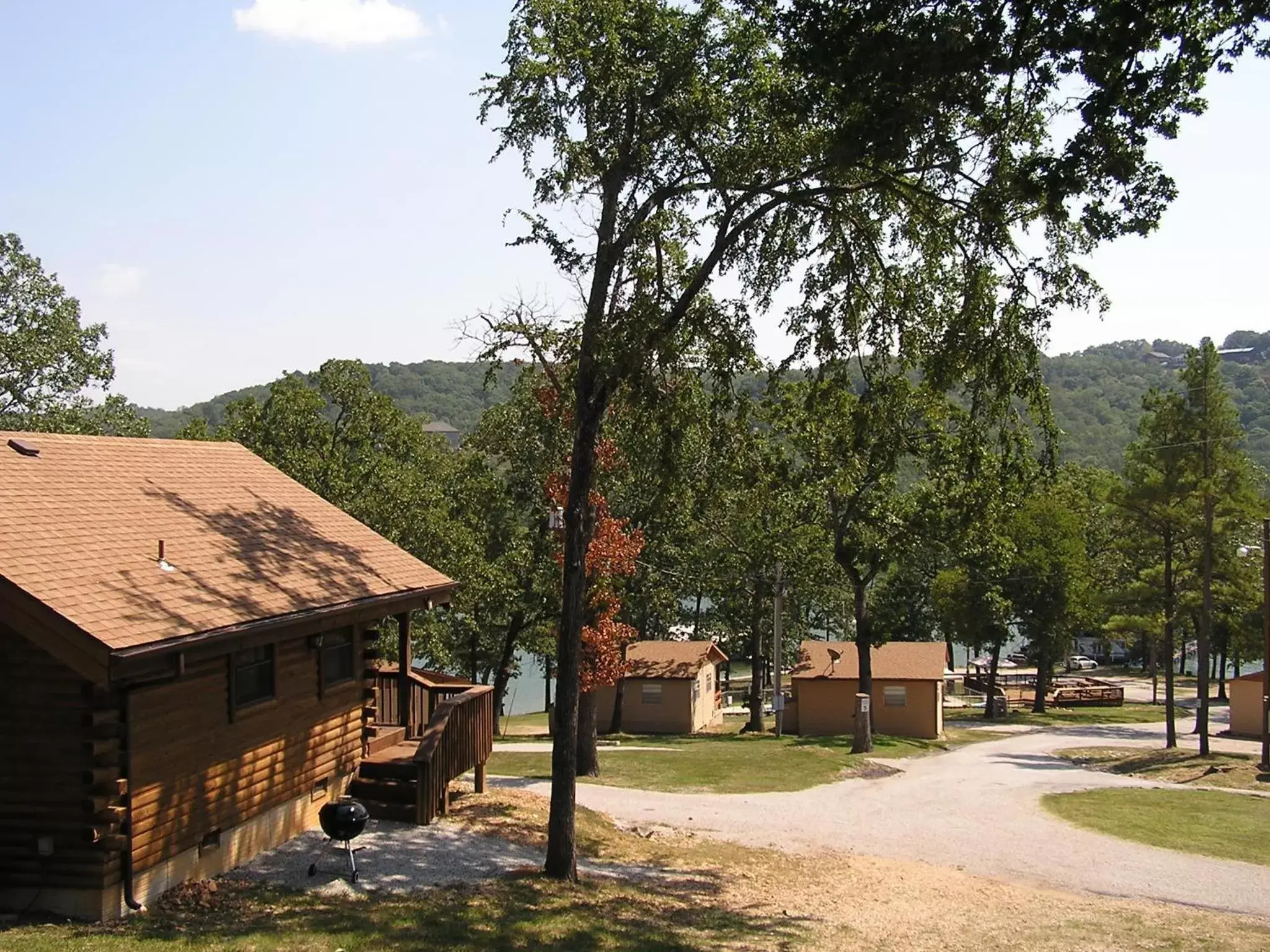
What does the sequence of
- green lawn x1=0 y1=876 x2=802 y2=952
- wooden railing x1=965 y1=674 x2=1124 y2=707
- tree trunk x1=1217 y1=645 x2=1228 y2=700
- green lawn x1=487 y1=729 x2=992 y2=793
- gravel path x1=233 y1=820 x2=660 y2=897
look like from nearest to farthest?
1. green lawn x1=0 y1=876 x2=802 y2=952
2. gravel path x1=233 y1=820 x2=660 y2=897
3. green lawn x1=487 y1=729 x2=992 y2=793
4. wooden railing x1=965 y1=674 x2=1124 y2=707
5. tree trunk x1=1217 y1=645 x2=1228 y2=700

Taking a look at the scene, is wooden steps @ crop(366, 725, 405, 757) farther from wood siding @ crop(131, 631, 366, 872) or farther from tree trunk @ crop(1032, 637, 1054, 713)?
tree trunk @ crop(1032, 637, 1054, 713)

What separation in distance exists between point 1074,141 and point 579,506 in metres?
6.84

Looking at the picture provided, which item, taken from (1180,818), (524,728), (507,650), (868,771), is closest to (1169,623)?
(868,771)

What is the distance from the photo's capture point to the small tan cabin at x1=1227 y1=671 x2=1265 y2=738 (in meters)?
44.9

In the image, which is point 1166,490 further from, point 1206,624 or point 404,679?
point 404,679

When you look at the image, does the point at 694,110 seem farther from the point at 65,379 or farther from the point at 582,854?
the point at 65,379

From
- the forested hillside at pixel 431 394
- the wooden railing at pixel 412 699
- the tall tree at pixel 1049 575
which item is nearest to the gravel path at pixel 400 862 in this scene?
the wooden railing at pixel 412 699

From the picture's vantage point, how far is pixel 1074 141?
1096 centimetres

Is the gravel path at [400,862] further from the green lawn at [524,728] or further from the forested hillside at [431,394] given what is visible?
the forested hillside at [431,394]

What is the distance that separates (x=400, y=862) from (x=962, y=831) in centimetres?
1227

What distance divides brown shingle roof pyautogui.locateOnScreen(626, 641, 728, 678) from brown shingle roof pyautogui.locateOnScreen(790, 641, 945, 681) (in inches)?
158

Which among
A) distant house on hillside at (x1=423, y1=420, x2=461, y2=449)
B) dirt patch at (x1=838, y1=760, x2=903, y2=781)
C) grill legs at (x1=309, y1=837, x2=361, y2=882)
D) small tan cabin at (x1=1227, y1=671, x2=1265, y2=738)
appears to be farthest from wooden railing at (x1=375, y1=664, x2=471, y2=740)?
distant house on hillside at (x1=423, y1=420, x2=461, y2=449)

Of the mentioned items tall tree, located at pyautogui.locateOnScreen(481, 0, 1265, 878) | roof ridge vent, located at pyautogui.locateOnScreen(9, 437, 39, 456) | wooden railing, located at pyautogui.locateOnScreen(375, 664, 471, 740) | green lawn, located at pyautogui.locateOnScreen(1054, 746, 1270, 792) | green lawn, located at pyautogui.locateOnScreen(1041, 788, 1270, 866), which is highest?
tall tree, located at pyautogui.locateOnScreen(481, 0, 1265, 878)

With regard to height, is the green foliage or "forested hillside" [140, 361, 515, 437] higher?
"forested hillside" [140, 361, 515, 437]
